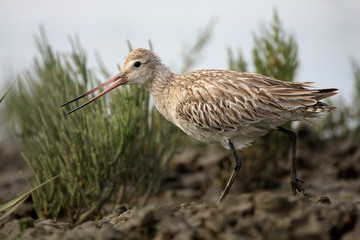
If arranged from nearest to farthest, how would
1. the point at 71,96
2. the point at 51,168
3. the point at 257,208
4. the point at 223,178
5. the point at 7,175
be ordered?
the point at 257,208
the point at 51,168
the point at 71,96
the point at 223,178
the point at 7,175

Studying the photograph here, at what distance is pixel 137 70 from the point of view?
616 centimetres

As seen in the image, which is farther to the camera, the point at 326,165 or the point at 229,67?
the point at 326,165

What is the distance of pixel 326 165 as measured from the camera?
995cm

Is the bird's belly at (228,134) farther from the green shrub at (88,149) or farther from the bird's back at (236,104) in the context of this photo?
the green shrub at (88,149)

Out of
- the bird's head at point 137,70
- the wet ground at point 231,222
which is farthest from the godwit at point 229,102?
the wet ground at point 231,222

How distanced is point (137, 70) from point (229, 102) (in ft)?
3.98

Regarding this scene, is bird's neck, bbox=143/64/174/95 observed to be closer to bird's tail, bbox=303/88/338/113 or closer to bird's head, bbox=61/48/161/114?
bird's head, bbox=61/48/161/114

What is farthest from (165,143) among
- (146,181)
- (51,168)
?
(51,168)

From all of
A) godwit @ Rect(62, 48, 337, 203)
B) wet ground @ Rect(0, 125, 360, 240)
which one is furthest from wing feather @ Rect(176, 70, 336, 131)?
wet ground @ Rect(0, 125, 360, 240)

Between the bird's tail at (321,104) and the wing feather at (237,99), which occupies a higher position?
the wing feather at (237,99)

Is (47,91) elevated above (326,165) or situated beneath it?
elevated above

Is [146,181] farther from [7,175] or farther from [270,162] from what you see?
[7,175]

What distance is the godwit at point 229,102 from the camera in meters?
5.48

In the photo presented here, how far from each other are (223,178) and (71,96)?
317 centimetres
